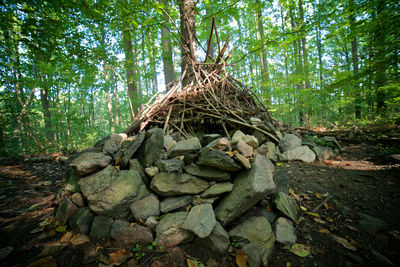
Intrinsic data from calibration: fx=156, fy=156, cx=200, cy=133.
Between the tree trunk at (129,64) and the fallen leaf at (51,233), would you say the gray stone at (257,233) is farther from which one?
the tree trunk at (129,64)

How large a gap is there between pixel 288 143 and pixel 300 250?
2.18 m

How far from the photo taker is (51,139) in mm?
9477

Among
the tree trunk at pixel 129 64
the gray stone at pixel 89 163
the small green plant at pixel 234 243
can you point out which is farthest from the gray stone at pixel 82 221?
the tree trunk at pixel 129 64

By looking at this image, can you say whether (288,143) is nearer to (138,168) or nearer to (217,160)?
(217,160)

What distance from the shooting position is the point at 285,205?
6.56 feet

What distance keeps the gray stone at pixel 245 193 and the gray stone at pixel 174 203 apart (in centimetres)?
40

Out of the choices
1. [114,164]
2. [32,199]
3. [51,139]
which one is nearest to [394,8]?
[114,164]

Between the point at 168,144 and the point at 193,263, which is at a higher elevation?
the point at 168,144

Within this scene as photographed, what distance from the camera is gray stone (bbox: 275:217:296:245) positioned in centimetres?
171

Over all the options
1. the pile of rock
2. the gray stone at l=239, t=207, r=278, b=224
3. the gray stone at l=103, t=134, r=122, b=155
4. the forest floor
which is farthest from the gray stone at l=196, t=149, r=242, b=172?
the gray stone at l=103, t=134, r=122, b=155

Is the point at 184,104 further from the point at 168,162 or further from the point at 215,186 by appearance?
the point at 215,186

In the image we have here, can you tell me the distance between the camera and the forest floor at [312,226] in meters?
1.55

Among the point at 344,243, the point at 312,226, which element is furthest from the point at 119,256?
the point at 344,243

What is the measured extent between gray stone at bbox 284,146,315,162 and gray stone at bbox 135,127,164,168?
2.62m
